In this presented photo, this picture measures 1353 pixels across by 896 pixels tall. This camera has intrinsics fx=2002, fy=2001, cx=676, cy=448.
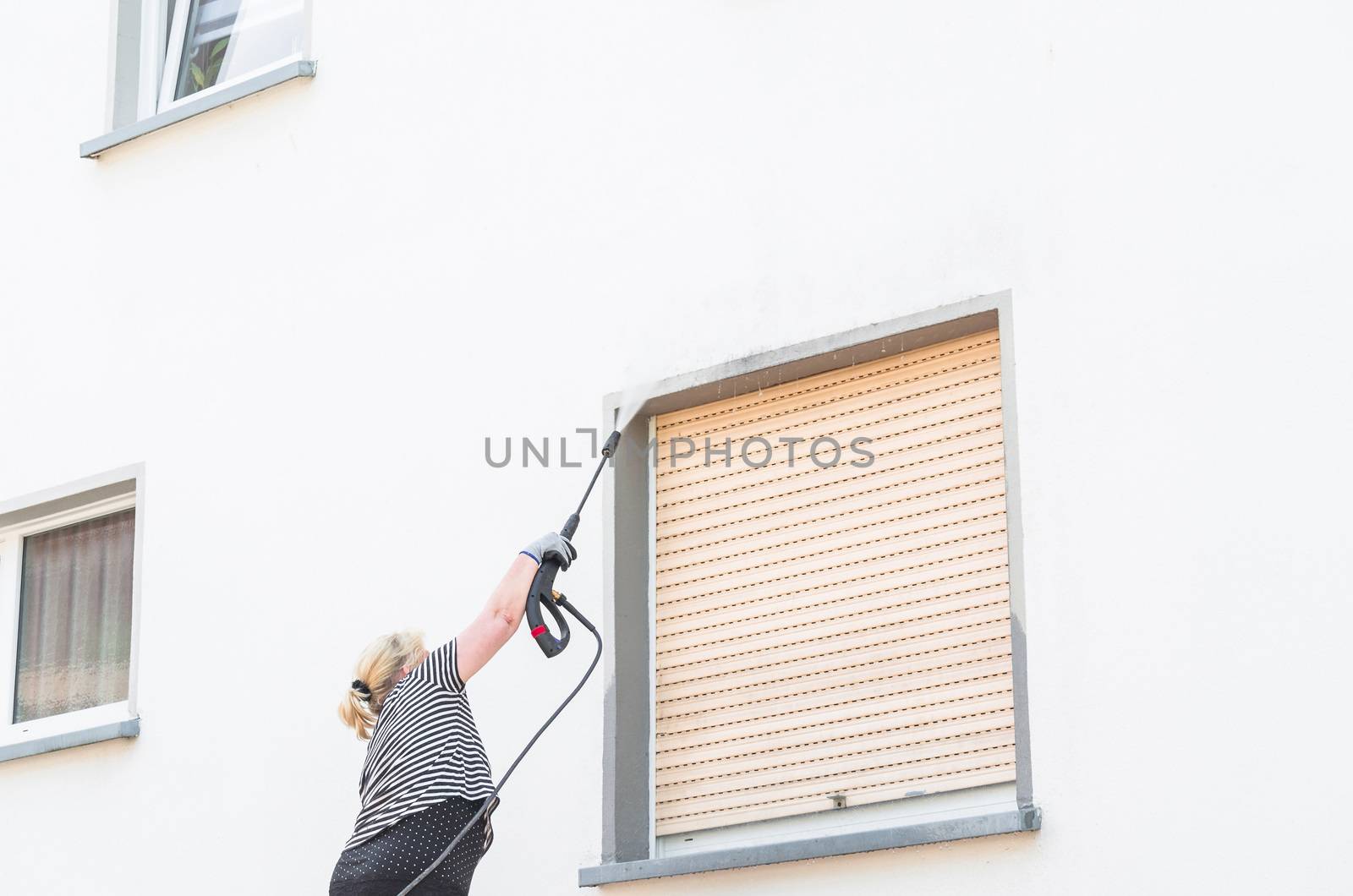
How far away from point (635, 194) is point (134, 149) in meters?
2.57

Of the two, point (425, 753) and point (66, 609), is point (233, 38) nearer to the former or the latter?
point (66, 609)

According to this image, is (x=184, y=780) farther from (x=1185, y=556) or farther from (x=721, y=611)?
(x=1185, y=556)

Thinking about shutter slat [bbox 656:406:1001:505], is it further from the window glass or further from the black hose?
the window glass

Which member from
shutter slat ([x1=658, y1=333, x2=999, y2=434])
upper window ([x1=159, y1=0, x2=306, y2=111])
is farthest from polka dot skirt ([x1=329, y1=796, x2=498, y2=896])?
upper window ([x1=159, y1=0, x2=306, y2=111])

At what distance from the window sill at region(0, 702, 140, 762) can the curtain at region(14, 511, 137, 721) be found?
55 mm

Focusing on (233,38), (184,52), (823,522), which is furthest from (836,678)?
(184,52)

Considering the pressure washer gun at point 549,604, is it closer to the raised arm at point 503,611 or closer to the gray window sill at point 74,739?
the raised arm at point 503,611

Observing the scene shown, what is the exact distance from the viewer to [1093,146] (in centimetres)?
529

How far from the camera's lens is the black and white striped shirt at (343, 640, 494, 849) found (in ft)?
17.8

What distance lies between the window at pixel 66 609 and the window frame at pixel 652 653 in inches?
87.6

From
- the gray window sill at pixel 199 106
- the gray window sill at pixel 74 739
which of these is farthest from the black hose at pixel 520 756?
the gray window sill at pixel 199 106

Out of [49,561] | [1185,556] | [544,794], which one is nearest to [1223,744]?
[1185,556]

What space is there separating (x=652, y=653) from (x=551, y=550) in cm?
77

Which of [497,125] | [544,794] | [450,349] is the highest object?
[497,125]
